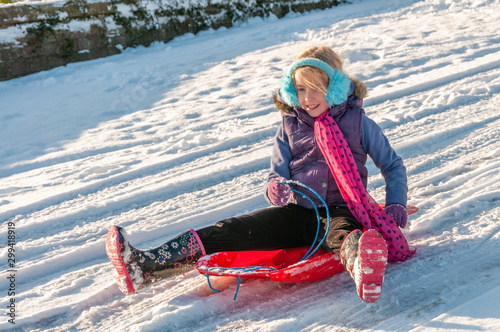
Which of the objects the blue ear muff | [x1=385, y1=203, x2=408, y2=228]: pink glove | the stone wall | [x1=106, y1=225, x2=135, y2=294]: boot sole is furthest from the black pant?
the stone wall

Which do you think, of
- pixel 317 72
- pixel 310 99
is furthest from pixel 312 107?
pixel 317 72

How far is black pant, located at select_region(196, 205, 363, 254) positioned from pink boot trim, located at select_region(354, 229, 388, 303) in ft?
1.13

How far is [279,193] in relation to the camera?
194 centimetres

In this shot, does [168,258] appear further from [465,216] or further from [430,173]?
[430,173]

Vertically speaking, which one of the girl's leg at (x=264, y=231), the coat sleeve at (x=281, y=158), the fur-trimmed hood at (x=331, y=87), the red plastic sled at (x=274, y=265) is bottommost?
the red plastic sled at (x=274, y=265)

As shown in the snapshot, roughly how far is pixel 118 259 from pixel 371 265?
0.92 m

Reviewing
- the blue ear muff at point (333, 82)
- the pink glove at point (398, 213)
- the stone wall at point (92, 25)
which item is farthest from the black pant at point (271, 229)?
the stone wall at point (92, 25)

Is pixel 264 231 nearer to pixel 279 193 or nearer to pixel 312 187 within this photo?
pixel 279 193

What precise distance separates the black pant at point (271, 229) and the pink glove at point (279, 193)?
0.08 metres

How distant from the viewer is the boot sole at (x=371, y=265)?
1495mm

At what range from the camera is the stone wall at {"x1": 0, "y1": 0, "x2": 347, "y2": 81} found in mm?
5227

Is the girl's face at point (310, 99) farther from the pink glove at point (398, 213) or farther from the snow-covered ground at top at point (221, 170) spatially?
the snow-covered ground at top at point (221, 170)

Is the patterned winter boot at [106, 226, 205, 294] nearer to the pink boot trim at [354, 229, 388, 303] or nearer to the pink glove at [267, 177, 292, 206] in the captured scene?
the pink glove at [267, 177, 292, 206]

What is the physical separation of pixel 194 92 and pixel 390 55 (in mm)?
2129
